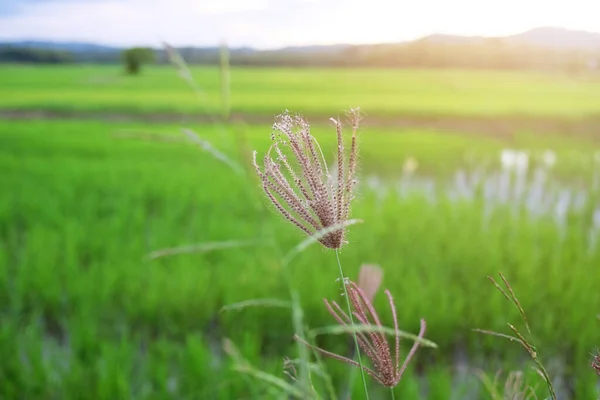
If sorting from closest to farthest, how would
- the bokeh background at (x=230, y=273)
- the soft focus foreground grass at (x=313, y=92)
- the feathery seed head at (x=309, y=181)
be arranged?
the feathery seed head at (x=309, y=181)
the bokeh background at (x=230, y=273)
the soft focus foreground grass at (x=313, y=92)

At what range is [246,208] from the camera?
5496mm

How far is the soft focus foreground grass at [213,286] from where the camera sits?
2.62 m

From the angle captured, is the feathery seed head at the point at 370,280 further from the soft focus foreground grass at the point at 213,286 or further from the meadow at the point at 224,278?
the soft focus foreground grass at the point at 213,286

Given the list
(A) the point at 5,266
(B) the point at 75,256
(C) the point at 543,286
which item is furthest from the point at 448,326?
(A) the point at 5,266

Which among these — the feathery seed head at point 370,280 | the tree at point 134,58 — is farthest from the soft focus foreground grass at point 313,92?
the feathery seed head at point 370,280

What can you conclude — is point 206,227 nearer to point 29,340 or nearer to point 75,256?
point 75,256

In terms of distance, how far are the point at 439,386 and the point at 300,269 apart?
1525 mm

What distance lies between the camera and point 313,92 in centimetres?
2156

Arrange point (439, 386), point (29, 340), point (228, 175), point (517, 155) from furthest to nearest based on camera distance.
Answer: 1. point (517, 155)
2. point (228, 175)
3. point (29, 340)
4. point (439, 386)

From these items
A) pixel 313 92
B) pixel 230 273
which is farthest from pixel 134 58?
pixel 230 273

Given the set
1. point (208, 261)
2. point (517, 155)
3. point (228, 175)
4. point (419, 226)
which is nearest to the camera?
point (208, 261)

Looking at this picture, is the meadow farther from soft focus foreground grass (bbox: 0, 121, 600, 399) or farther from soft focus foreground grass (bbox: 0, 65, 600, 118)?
soft focus foreground grass (bbox: 0, 65, 600, 118)

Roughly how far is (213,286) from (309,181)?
129 inches

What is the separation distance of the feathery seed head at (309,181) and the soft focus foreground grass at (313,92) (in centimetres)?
1255
